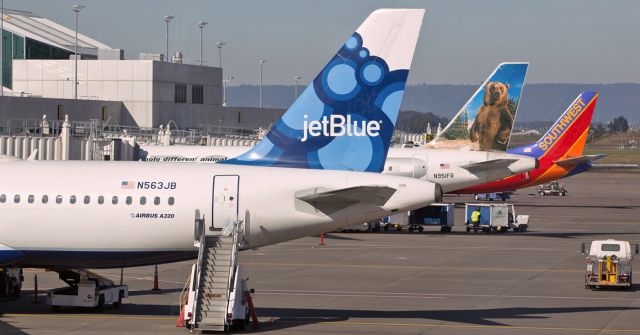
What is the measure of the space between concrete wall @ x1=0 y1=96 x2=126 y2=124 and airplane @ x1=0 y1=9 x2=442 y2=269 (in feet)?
179

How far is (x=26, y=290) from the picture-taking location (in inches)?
1620

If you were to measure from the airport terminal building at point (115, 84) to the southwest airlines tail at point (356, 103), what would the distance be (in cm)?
6214

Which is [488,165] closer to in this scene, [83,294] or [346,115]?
[346,115]

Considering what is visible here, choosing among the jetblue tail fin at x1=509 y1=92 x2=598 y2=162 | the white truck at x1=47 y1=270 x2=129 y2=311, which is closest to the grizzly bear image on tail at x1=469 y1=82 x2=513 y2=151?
the jetblue tail fin at x1=509 y1=92 x2=598 y2=162

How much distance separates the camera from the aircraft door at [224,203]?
33188mm

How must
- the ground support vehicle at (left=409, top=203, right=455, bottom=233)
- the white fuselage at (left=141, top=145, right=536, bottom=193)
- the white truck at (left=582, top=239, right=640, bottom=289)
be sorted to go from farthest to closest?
1. the ground support vehicle at (left=409, top=203, right=455, bottom=233)
2. the white fuselage at (left=141, top=145, right=536, bottom=193)
3. the white truck at (left=582, top=239, right=640, bottom=289)

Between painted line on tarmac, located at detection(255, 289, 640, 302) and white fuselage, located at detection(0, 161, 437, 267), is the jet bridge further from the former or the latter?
painted line on tarmac, located at detection(255, 289, 640, 302)

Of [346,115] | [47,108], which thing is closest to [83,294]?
[346,115]

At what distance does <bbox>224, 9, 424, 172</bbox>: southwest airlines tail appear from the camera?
3384cm

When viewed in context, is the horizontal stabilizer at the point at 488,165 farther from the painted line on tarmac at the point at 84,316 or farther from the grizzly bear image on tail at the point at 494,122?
the painted line on tarmac at the point at 84,316

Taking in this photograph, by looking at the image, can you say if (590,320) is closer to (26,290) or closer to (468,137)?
(26,290)

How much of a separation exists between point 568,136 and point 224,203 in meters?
58.7

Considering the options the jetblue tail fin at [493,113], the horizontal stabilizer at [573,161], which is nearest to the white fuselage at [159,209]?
the jetblue tail fin at [493,113]

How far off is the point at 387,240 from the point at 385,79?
3177 cm
